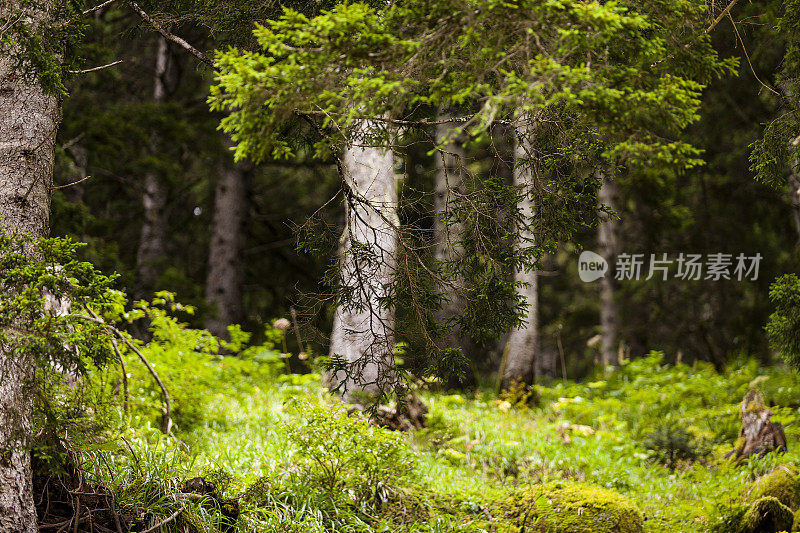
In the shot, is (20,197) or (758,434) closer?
(20,197)

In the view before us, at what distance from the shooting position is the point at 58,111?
4684mm

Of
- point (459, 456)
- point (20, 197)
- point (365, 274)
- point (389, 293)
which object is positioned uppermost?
point (20, 197)

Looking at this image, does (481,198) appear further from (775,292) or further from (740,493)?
(740,493)

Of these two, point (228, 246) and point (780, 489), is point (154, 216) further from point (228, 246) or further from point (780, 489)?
point (780, 489)

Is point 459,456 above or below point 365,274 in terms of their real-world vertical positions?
below

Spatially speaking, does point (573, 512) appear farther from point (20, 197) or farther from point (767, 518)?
point (20, 197)

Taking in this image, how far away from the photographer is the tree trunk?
41.1 ft

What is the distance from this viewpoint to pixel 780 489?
19.1 feet

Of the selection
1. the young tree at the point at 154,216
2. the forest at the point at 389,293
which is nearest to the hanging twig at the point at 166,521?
the forest at the point at 389,293

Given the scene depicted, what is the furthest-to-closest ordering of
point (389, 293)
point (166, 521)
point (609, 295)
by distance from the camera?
point (609, 295) < point (389, 293) < point (166, 521)

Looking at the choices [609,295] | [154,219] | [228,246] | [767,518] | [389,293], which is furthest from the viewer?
[609,295]

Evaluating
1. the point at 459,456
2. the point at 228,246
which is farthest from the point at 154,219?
the point at 459,456

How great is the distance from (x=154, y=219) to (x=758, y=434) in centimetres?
946

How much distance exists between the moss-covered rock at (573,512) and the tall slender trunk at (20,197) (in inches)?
134
